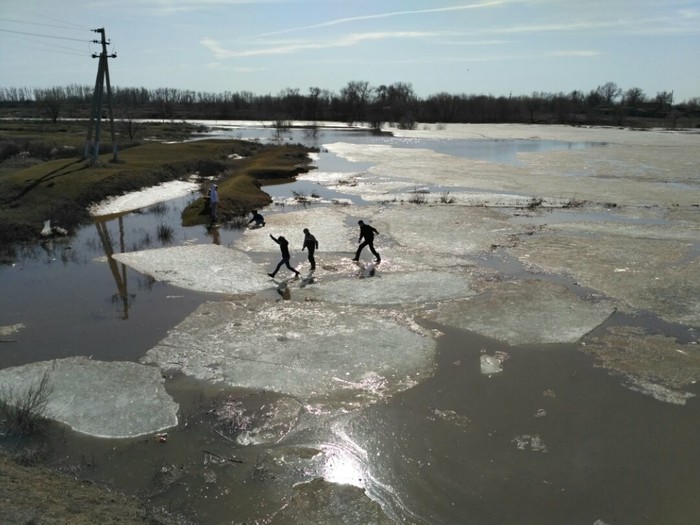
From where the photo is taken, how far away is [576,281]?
1655 centimetres

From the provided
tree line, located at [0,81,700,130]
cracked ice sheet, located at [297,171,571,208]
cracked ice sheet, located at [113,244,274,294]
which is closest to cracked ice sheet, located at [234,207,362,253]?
cracked ice sheet, located at [113,244,274,294]

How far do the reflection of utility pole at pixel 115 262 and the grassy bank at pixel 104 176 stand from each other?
3.90 ft

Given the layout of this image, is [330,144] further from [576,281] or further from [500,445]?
[500,445]

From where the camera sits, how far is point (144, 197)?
30.7 meters

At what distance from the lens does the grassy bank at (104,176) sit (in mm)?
23625

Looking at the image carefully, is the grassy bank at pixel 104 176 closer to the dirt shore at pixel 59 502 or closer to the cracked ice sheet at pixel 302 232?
the cracked ice sheet at pixel 302 232

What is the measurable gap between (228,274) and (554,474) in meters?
11.7

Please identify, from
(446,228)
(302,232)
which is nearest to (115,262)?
(302,232)

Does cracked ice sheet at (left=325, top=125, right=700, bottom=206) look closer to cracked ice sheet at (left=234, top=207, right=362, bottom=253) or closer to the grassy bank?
the grassy bank

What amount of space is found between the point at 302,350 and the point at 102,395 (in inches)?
157

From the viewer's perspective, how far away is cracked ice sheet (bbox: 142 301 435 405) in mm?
10359

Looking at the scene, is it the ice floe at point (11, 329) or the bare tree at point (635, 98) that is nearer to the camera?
the ice floe at point (11, 329)

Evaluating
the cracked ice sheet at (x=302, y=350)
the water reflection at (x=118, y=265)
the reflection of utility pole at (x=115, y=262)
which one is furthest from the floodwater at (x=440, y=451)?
the reflection of utility pole at (x=115, y=262)

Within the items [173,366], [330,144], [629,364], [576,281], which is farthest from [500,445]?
[330,144]
